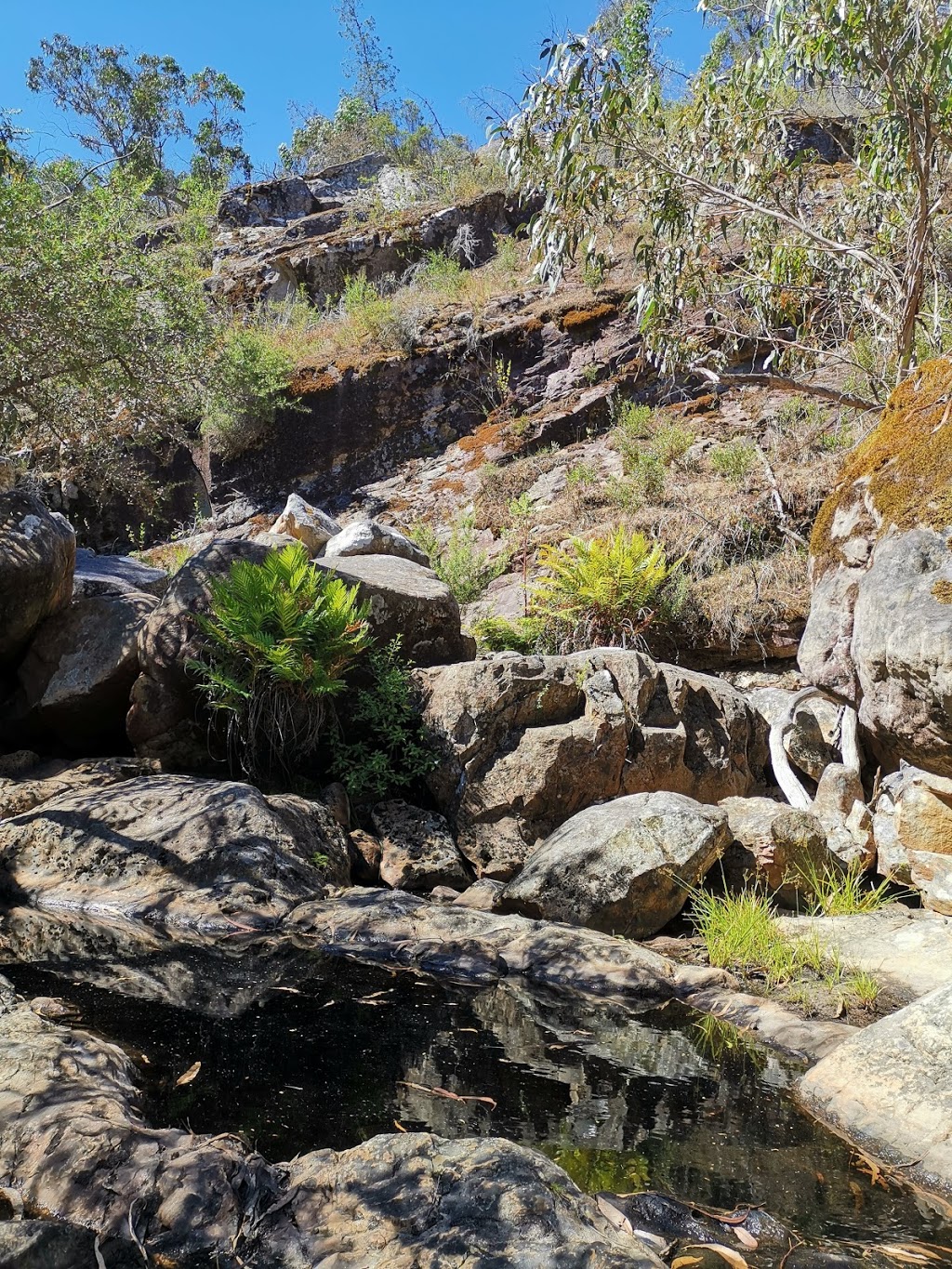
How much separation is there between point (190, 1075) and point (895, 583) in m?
4.82

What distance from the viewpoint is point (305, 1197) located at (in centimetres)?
243

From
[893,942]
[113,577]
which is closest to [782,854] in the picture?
[893,942]

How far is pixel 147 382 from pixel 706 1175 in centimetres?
713

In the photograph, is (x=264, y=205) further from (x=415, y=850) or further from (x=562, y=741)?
(x=415, y=850)

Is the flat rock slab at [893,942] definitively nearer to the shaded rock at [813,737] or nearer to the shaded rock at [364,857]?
the shaded rock at [813,737]

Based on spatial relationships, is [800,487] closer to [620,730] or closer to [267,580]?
[620,730]

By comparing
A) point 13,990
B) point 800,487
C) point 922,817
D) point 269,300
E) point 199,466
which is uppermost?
point 269,300

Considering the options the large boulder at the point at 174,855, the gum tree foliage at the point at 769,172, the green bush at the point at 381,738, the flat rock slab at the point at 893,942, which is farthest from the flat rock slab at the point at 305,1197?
the gum tree foliage at the point at 769,172

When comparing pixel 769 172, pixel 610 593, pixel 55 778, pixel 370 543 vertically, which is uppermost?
pixel 769 172

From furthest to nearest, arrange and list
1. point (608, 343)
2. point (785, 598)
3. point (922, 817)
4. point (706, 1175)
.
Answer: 1. point (608, 343)
2. point (785, 598)
3. point (922, 817)
4. point (706, 1175)

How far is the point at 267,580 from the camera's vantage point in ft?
22.2

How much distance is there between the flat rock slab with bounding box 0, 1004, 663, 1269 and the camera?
2211mm

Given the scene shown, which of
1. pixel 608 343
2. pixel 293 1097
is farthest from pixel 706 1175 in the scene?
pixel 608 343

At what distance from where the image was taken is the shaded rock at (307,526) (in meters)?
10.7
